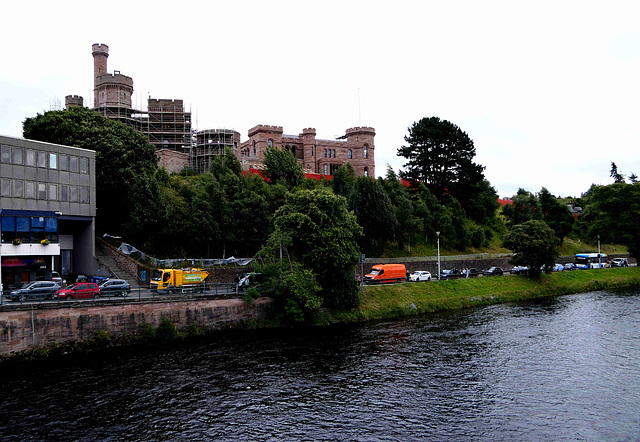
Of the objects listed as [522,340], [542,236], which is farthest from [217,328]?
[542,236]

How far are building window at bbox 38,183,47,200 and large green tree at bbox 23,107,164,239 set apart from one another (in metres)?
10.6

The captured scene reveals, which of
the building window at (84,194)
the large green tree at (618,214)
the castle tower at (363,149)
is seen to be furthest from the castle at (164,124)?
the large green tree at (618,214)

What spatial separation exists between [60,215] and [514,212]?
78.5m

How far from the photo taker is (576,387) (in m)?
26.4

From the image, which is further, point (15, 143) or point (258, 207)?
point (258, 207)

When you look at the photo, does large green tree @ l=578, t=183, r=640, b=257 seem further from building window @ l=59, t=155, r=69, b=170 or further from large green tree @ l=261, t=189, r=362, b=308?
building window @ l=59, t=155, r=69, b=170

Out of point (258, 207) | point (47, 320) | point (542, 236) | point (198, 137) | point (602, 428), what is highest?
point (198, 137)

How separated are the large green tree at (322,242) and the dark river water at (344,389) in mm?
5840

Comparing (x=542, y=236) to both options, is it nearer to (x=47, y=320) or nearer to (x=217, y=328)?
(x=217, y=328)

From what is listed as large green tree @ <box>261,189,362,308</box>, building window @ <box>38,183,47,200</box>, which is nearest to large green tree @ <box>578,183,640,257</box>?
large green tree @ <box>261,189,362,308</box>

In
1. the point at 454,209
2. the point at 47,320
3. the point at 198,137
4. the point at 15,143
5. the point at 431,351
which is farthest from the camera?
the point at 198,137

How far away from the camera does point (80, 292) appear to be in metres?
34.0

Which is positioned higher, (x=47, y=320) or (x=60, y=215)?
(x=60, y=215)

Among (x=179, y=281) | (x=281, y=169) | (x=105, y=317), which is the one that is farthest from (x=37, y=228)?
(x=281, y=169)
